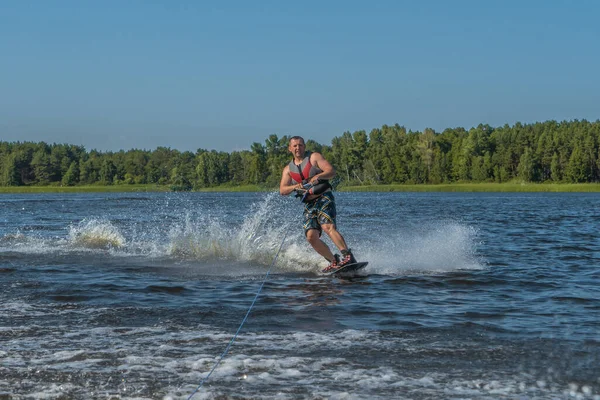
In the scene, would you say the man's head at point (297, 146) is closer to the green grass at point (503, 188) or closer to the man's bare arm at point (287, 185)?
the man's bare arm at point (287, 185)

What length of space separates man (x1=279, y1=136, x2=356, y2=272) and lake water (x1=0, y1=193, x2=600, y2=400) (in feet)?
1.58

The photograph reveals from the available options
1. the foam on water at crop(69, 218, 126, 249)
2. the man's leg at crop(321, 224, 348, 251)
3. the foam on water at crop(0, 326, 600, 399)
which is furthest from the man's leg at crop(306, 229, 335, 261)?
the foam on water at crop(69, 218, 126, 249)

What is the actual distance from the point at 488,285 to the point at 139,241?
10001mm

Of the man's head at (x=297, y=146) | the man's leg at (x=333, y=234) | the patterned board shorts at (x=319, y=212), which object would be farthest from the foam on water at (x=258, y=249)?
the man's head at (x=297, y=146)

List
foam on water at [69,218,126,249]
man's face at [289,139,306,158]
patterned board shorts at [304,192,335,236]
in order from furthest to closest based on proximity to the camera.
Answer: foam on water at [69,218,126,249], patterned board shorts at [304,192,335,236], man's face at [289,139,306,158]

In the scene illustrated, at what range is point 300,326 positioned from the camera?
702 centimetres

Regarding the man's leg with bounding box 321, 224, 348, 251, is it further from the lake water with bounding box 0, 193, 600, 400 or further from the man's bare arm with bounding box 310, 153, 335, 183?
the man's bare arm with bounding box 310, 153, 335, 183

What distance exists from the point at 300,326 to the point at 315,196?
4.01 m

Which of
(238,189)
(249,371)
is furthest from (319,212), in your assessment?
(238,189)

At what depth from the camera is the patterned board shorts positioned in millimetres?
10828

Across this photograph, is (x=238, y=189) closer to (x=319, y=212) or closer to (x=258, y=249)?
(x=258, y=249)

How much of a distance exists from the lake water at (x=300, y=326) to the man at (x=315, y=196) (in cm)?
48

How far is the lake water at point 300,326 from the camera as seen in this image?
504 cm

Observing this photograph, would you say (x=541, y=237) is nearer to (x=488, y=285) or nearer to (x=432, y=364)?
(x=488, y=285)
